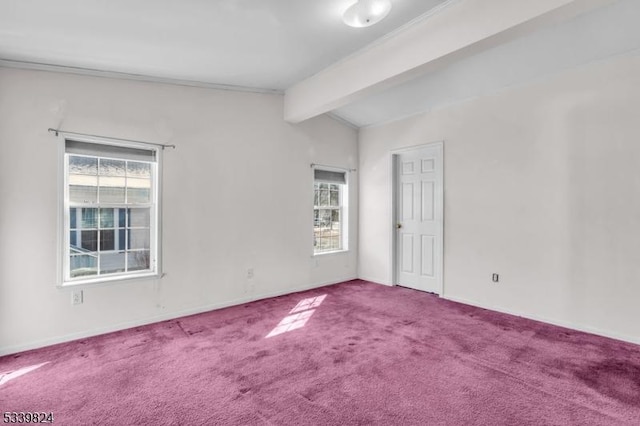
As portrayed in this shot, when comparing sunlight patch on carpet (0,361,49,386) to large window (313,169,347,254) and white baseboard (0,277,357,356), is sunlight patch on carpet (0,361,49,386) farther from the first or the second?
large window (313,169,347,254)

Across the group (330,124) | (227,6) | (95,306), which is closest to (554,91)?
(330,124)

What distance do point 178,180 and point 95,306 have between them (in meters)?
1.52

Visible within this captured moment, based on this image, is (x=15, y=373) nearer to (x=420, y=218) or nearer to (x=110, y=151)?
(x=110, y=151)

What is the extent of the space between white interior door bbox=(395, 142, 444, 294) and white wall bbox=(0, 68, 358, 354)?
847mm

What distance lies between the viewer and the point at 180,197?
3.82m

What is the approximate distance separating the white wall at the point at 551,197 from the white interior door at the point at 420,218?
0.19m

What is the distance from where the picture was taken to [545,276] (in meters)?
3.64

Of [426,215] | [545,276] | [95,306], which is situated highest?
[426,215]

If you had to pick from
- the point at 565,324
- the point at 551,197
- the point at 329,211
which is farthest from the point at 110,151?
the point at 565,324

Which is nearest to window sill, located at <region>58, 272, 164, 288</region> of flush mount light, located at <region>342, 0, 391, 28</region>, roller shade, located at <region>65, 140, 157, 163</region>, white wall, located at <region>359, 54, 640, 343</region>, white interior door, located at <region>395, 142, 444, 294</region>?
roller shade, located at <region>65, 140, 157, 163</region>

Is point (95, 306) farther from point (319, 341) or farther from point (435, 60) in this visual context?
point (435, 60)

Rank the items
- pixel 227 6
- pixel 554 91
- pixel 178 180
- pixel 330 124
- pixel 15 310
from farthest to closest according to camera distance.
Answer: pixel 330 124 < pixel 178 180 < pixel 554 91 < pixel 15 310 < pixel 227 6

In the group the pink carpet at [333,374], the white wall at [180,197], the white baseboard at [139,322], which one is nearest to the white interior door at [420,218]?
the white wall at [180,197]

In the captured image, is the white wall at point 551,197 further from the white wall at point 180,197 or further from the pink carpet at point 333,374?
the white wall at point 180,197
